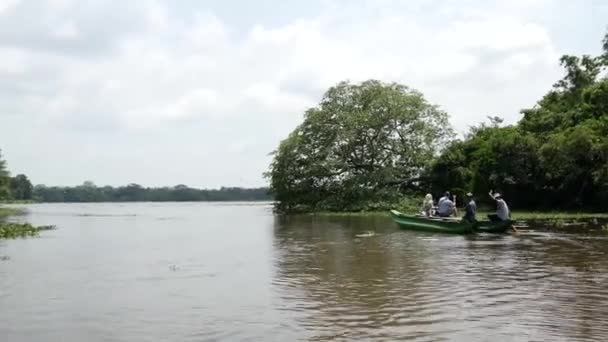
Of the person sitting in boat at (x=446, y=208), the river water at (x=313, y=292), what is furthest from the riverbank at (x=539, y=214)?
the river water at (x=313, y=292)

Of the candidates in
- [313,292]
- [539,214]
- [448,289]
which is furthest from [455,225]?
[313,292]

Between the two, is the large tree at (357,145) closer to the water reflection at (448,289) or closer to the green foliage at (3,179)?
the water reflection at (448,289)

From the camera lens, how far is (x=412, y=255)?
21.2 metres

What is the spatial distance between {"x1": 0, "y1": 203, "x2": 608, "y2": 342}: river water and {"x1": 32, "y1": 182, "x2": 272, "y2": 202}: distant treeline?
15003 cm

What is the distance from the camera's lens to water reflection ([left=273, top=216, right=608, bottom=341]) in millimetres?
10523

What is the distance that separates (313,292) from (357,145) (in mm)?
45156

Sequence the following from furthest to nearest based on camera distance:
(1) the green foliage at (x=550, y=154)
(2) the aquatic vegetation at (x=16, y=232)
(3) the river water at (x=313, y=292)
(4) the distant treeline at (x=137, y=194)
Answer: (4) the distant treeline at (x=137, y=194)
(1) the green foliage at (x=550, y=154)
(2) the aquatic vegetation at (x=16, y=232)
(3) the river water at (x=313, y=292)

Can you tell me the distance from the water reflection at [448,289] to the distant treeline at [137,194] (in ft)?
495

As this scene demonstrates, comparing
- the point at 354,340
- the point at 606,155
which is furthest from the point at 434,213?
the point at 354,340

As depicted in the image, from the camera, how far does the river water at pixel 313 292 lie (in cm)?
1068

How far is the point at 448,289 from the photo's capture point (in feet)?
46.7

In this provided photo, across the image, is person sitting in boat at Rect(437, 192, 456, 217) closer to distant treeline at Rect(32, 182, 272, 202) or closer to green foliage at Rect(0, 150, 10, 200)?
green foliage at Rect(0, 150, 10, 200)

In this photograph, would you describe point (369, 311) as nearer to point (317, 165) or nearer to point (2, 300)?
point (2, 300)

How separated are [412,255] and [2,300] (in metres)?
11.7
